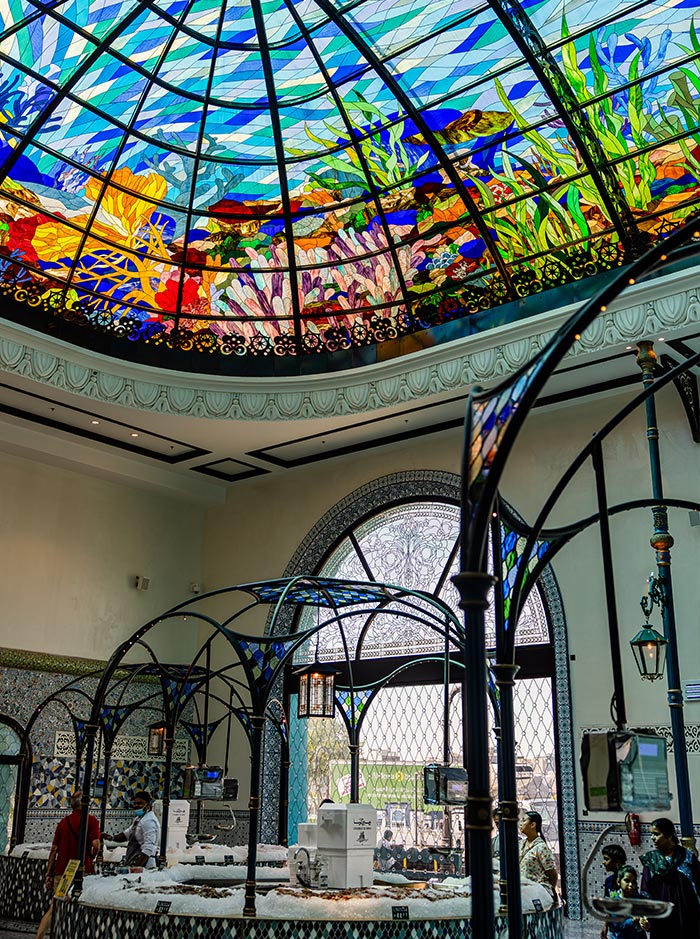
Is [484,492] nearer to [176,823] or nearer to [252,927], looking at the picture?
[252,927]

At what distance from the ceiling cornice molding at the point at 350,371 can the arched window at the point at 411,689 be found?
5.06ft

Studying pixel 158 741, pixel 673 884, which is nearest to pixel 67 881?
pixel 673 884

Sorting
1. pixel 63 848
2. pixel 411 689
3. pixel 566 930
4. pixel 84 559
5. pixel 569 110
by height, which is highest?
pixel 569 110

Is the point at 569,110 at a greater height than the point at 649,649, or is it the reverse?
the point at 569,110

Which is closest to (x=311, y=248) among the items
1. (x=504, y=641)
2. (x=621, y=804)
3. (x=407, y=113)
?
(x=407, y=113)

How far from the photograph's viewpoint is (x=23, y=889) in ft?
31.4

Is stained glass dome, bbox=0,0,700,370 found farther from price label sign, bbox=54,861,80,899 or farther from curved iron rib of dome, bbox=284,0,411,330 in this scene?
price label sign, bbox=54,861,80,899

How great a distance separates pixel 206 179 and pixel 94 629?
6243 millimetres

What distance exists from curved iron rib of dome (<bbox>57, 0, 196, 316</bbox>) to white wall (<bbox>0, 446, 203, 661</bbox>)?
9.87 feet

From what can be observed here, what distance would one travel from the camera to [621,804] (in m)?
2.90

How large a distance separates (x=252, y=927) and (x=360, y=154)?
24.5 feet

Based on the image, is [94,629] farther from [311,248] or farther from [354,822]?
[354,822]

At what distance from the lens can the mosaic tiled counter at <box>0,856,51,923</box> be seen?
9.39 m

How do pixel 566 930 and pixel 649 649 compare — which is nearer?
pixel 649 649
